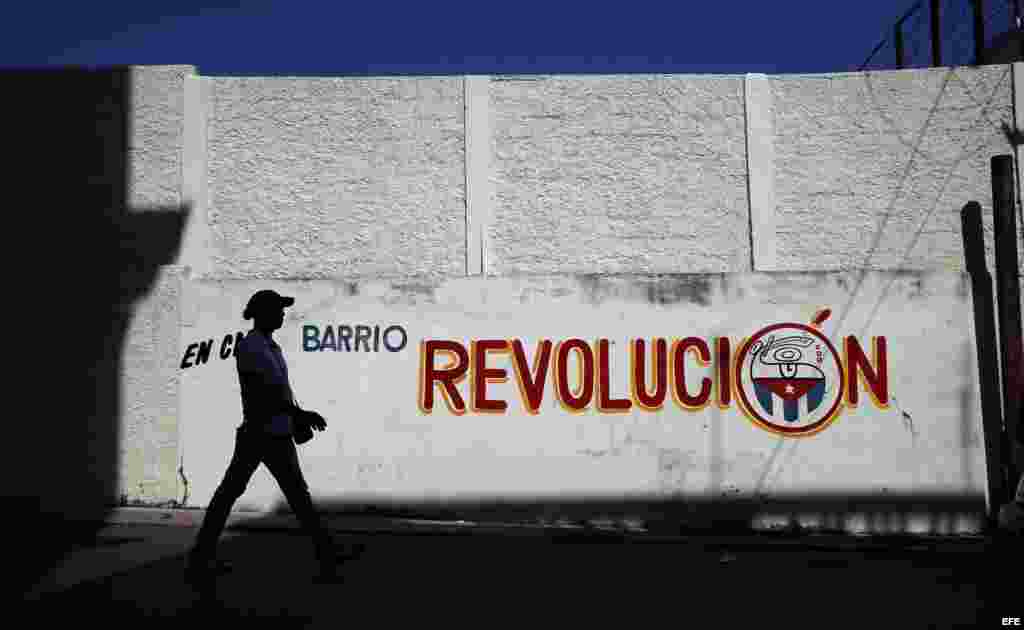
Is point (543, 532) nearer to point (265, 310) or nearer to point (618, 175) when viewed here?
point (265, 310)

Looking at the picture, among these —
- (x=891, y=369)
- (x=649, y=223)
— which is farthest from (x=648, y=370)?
(x=891, y=369)

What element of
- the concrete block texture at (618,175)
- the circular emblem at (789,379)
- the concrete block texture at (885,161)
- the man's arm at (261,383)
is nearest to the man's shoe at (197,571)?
the man's arm at (261,383)

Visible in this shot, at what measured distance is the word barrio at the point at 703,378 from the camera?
23.0 feet

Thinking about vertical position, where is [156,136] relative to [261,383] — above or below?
above

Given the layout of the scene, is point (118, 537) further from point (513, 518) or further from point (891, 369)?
point (891, 369)

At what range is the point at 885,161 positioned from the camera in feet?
24.4

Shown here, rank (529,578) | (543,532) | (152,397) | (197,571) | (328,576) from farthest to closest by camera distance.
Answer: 1. (152,397)
2. (543,532)
3. (529,578)
4. (328,576)
5. (197,571)

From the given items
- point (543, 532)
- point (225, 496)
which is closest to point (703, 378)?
point (543, 532)

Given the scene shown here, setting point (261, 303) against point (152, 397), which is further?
point (152, 397)

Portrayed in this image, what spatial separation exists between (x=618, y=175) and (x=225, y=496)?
4.04 meters

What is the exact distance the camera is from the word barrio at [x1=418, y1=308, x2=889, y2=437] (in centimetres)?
702

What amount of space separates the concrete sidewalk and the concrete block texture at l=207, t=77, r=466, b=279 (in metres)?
2.03

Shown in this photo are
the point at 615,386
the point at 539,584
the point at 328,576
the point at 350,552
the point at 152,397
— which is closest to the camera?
the point at 328,576

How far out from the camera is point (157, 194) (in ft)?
24.3
